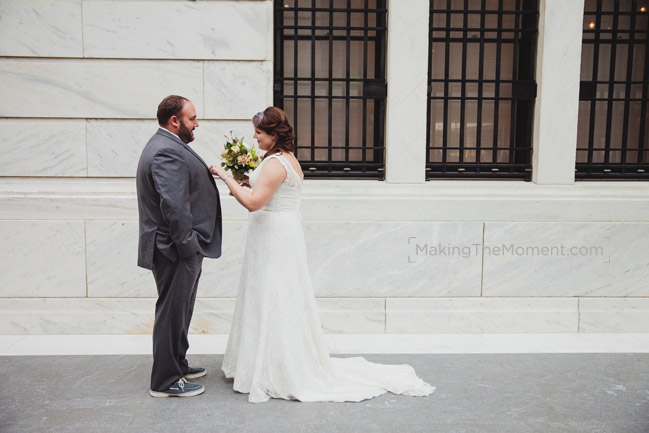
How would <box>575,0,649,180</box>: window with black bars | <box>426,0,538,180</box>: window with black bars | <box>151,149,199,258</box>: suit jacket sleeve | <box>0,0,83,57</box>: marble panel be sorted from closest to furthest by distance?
<box>151,149,199,258</box>: suit jacket sleeve < <box>0,0,83,57</box>: marble panel < <box>426,0,538,180</box>: window with black bars < <box>575,0,649,180</box>: window with black bars

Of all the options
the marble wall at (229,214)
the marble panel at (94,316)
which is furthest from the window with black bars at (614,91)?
the marble panel at (94,316)

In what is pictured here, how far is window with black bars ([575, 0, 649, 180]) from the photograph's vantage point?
7047 mm

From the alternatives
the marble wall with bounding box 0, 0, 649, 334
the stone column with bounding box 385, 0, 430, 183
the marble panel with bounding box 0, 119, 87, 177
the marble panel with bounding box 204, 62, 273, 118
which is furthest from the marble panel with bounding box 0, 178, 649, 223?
the marble panel with bounding box 204, 62, 273, 118

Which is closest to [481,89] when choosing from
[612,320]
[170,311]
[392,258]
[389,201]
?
[389,201]

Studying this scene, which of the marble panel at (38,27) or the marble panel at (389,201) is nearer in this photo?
the marble panel at (38,27)

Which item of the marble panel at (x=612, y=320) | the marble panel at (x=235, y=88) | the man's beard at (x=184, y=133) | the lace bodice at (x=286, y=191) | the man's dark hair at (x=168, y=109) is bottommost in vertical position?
the marble panel at (x=612, y=320)

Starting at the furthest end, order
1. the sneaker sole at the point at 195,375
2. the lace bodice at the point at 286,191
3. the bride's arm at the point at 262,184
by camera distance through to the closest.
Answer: the sneaker sole at the point at 195,375
the lace bodice at the point at 286,191
the bride's arm at the point at 262,184

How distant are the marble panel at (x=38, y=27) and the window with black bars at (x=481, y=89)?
12.3ft

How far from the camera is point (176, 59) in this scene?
637cm

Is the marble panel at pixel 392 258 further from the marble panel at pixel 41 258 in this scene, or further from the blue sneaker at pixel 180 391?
the marble panel at pixel 41 258

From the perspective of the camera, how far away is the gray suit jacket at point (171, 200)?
451 centimetres

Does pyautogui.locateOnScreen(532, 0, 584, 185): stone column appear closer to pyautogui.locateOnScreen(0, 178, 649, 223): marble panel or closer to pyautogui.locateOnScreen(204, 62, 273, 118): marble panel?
pyautogui.locateOnScreen(0, 178, 649, 223): marble panel

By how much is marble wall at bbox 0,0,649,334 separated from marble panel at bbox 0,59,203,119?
0.04 feet

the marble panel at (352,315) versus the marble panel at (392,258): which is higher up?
the marble panel at (392,258)
